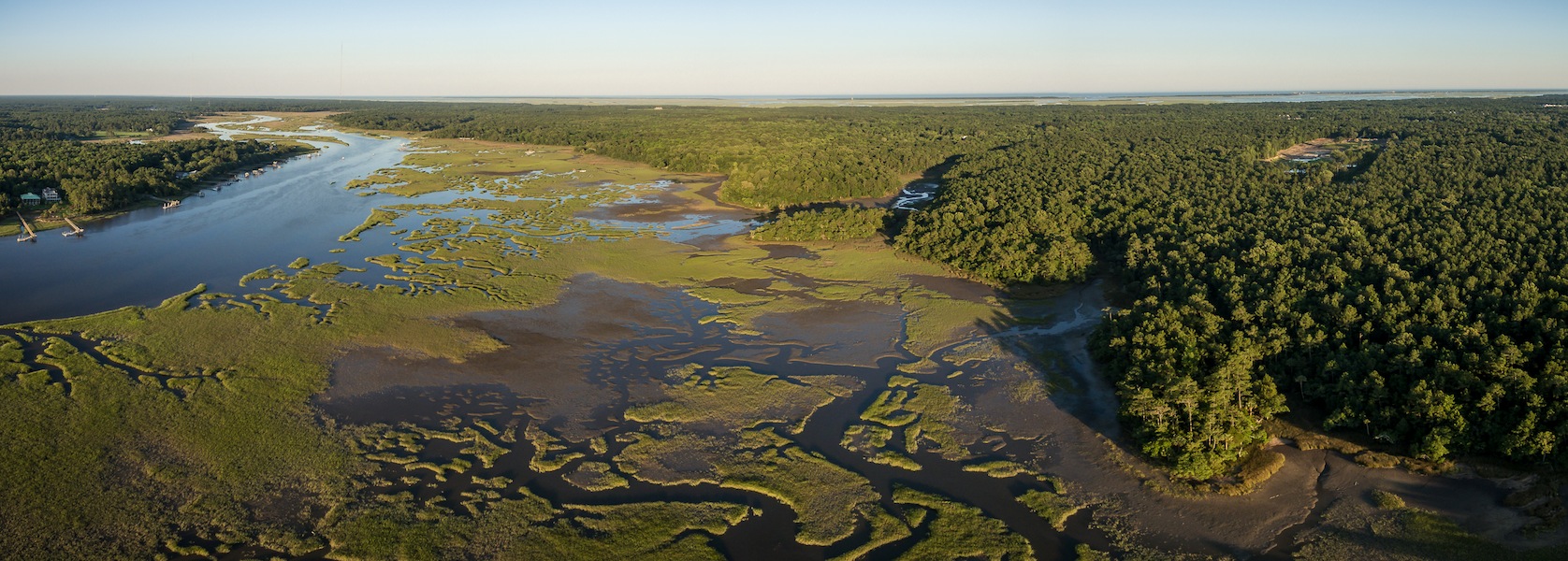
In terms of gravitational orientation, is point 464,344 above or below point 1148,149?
below

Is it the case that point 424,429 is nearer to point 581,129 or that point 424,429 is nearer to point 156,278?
point 156,278

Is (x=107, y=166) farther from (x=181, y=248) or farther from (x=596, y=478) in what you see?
(x=596, y=478)

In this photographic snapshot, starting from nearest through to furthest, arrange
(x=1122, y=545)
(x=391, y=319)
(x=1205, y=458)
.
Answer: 1. (x=1122, y=545)
2. (x=1205, y=458)
3. (x=391, y=319)

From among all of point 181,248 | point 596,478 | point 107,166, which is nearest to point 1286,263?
point 596,478

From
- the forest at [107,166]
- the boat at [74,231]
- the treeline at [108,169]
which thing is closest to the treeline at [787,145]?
the forest at [107,166]

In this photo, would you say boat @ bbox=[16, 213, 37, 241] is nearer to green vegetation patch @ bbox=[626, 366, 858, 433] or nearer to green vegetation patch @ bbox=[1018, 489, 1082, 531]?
green vegetation patch @ bbox=[626, 366, 858, 433]

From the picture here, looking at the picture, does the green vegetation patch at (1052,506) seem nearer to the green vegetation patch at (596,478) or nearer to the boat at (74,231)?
the green vegetation patch at (596,478)

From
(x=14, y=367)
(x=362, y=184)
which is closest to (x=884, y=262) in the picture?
(x=14, y=367)

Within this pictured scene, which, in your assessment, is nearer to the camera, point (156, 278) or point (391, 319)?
point (391, 319)
